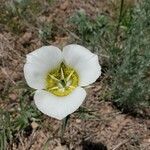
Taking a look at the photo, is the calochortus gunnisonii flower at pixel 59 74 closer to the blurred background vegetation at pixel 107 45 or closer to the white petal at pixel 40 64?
the white petal at pixel 40 64

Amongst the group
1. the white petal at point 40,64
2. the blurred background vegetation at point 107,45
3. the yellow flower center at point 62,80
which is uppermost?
the white petal at point 40,64

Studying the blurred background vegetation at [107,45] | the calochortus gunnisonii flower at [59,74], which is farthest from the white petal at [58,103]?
the blurred background vegetation at [107,45]

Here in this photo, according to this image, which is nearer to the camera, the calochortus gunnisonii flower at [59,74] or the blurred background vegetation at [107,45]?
the calochortus gunnisonii flower at [59,74]

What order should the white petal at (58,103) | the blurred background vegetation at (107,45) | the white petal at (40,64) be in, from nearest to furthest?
1. the white petal at (58,103)
2. the white petal at (40,64)
3. the blurred background vegetation at (107,45)

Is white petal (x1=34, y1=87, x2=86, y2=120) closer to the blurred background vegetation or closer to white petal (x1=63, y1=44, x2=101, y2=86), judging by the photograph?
white petal (x1=63, y1=44, x2=101, y2=86)

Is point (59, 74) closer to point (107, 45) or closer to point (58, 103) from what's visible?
point (58, 103)

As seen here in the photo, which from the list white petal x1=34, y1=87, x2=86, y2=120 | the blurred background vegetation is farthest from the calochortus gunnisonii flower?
the blurred background vegetation

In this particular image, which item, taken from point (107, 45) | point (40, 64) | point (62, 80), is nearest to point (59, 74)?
point (62, 80)
